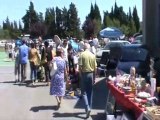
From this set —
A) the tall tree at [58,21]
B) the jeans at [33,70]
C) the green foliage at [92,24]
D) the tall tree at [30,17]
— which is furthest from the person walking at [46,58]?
the tall tree at [30,17]

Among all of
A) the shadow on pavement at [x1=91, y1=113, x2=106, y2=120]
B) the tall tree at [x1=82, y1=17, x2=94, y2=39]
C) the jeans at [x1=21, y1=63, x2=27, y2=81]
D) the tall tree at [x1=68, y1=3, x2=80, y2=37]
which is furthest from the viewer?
the tall tree at [x1=68, y1=3, x2=80, y2=37]

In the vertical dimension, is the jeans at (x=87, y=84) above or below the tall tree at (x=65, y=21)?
below

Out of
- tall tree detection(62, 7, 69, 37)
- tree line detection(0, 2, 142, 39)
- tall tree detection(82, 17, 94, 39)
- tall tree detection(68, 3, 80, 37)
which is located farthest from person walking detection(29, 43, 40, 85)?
tall tree detection(62, 7, 69, 37)

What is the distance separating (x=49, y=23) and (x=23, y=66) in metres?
80.4

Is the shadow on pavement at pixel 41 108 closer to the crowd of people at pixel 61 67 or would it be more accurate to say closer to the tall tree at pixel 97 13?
the crowd of people at pixel 61 67

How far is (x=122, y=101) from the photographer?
345 inches

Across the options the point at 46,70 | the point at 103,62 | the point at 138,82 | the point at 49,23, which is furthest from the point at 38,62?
the point at 49,23

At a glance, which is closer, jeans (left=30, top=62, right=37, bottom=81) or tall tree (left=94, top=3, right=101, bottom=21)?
jeans (left=30, top=62, right=37, bottom=81)

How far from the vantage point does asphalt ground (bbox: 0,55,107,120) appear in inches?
470

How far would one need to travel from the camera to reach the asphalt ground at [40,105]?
11.9 metres

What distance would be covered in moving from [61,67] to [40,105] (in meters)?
1.70

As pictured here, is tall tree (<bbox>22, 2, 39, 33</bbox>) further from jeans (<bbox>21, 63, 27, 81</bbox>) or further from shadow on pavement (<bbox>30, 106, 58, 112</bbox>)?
shadow on pavement (<bbox>30, 106, 58, 112</bbox>)

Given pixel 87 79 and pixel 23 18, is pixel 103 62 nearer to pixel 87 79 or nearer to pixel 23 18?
pixel 87 79

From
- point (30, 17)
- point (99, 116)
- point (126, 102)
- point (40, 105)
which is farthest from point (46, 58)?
point (30, 17)
